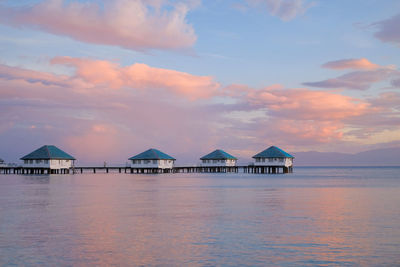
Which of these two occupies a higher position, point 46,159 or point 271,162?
point 46,159

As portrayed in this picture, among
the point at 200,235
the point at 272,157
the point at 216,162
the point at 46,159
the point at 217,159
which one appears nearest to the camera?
the point at 200,235

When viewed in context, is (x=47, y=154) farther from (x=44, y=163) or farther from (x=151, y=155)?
(x=151, y=155)

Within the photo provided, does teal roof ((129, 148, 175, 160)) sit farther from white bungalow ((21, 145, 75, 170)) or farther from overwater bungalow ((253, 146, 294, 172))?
overwater bungalow ((253, 146, 294, 172))

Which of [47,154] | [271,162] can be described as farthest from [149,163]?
[271,162]

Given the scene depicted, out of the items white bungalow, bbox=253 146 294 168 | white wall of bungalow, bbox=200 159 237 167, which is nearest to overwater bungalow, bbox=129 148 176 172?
white wall of bungalow, bbox=200 159 237 167

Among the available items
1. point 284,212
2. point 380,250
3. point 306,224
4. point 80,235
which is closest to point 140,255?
point 80,235

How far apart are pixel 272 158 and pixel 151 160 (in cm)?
2337

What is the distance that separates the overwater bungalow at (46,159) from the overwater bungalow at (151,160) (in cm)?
1352

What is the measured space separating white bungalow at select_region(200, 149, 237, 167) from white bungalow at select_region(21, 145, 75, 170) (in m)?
28.9

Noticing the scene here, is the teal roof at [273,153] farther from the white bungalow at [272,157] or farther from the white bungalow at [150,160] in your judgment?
the white bungalow at [150,160]

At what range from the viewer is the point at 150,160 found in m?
90.2

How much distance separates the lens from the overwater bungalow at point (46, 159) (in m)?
81.4

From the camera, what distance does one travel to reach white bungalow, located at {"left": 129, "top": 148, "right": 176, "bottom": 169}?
90.1 metres

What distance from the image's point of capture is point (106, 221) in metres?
20.8
